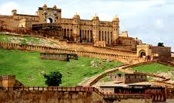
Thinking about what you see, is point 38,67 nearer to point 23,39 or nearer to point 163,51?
point 23,39

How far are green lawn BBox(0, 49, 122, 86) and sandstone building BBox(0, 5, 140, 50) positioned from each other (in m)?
11.1

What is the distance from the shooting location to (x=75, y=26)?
10731 centimetres

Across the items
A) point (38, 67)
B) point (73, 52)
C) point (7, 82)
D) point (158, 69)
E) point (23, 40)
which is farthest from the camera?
point (23, 40)

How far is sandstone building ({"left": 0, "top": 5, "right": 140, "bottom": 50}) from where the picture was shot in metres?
104

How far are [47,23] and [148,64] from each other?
20.3 m

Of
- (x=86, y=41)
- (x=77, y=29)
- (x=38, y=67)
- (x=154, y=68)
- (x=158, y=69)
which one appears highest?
(x=77, y=29)

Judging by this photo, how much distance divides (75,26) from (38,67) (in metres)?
22.9

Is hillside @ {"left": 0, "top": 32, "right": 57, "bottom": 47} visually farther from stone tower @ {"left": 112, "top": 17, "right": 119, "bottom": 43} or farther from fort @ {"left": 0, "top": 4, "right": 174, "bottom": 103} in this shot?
stone tower @ {"left": 112, "top": 17, "right": 119, "bottom": 43}

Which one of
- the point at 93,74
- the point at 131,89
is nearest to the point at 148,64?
the point at 93,74

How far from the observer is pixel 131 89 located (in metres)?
66.4

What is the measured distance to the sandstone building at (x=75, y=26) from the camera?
104 meters

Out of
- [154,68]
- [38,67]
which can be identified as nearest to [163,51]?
[154,68]

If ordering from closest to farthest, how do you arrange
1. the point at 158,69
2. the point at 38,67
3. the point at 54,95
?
the point at 54,95 < the point at 38,67 < the point at 158,69

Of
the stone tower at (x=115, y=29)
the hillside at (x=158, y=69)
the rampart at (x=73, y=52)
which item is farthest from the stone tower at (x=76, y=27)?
the hillside at (x=158, y=69)
